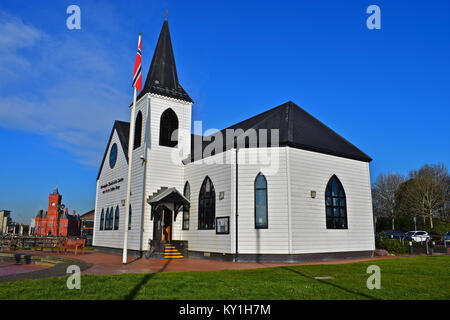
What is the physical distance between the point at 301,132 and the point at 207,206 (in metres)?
6.65

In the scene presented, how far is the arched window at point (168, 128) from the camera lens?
71.8 ft

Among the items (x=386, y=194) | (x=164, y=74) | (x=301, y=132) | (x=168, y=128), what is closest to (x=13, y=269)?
(x=168, y=128)

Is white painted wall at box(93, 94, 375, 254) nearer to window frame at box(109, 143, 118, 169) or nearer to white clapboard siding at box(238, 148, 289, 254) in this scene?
white clapboard siding at box(238, 148, 289, 254)

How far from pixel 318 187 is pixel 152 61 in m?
14.9

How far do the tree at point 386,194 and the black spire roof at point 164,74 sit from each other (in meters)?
41.9

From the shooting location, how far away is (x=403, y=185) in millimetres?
51188

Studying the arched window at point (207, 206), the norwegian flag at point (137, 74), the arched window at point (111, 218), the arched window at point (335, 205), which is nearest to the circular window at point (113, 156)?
the arched window at point (111, 218)

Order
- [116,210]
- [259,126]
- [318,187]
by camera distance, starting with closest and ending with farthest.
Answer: [318,187], [259,126], [116,210]

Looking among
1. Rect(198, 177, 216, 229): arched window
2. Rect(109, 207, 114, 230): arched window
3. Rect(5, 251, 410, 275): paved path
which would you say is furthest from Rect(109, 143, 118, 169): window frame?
Rect(5, 251, 410, 275): paved path

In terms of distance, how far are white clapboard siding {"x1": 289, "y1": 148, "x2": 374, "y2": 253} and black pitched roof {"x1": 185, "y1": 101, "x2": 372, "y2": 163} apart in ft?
1.19

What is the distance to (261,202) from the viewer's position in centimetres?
1691

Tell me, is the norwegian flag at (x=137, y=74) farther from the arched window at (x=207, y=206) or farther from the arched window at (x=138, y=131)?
the arched window at (x=138, y=131)
